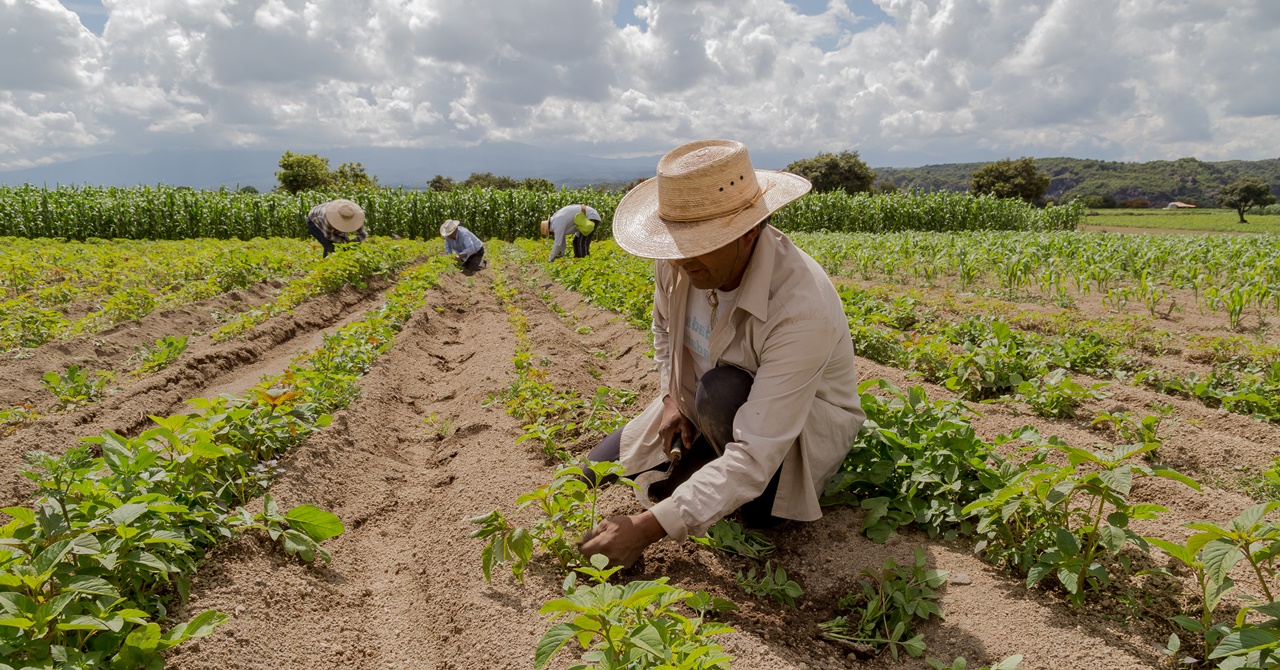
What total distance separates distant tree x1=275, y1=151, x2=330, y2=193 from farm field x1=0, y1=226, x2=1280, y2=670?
148 ft

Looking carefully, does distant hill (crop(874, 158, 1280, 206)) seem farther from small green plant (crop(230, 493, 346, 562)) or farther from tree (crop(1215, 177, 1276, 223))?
small green plant (crop(230, 493, 346, 562))

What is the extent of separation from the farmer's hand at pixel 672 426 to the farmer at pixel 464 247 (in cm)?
1129

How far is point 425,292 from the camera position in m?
9.09

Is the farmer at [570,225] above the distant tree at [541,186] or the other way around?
the other way around

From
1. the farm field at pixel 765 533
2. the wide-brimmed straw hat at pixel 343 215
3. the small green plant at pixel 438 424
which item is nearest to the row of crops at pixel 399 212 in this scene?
the wide-brimmed straw hat at pixel 343 215

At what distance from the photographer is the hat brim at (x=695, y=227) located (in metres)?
2.29

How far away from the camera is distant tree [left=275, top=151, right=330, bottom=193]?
47.8 metres

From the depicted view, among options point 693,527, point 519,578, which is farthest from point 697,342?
point 519,578

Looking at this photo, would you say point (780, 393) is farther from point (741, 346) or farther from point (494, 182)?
point (494, 182)

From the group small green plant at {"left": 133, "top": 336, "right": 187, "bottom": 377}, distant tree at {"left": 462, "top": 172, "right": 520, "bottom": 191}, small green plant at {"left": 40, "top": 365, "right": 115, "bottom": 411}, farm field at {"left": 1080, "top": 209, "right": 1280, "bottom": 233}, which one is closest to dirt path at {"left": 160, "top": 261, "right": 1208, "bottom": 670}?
small green plant at {"left": 40, "top": 365, "right": 115, "bottom": 411}

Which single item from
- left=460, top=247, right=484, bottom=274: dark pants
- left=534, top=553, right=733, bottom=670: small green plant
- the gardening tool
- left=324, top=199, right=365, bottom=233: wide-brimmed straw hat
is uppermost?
left=324, top=199, right=365, bottom=233: wide-brimmed straw hat

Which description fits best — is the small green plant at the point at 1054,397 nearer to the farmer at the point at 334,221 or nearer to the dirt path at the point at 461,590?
the dirt path at the point at 461,590

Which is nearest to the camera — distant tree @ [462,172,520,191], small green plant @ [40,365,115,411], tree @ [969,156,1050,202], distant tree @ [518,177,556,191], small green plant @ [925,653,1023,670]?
small green plant @ [925,653,1023,670]

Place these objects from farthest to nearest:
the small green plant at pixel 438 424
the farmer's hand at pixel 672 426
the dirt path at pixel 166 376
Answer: the small green plant at pixel 438 424 < the dirt path at pixel 166 376 < the farmer's hand at pixel 672 426
